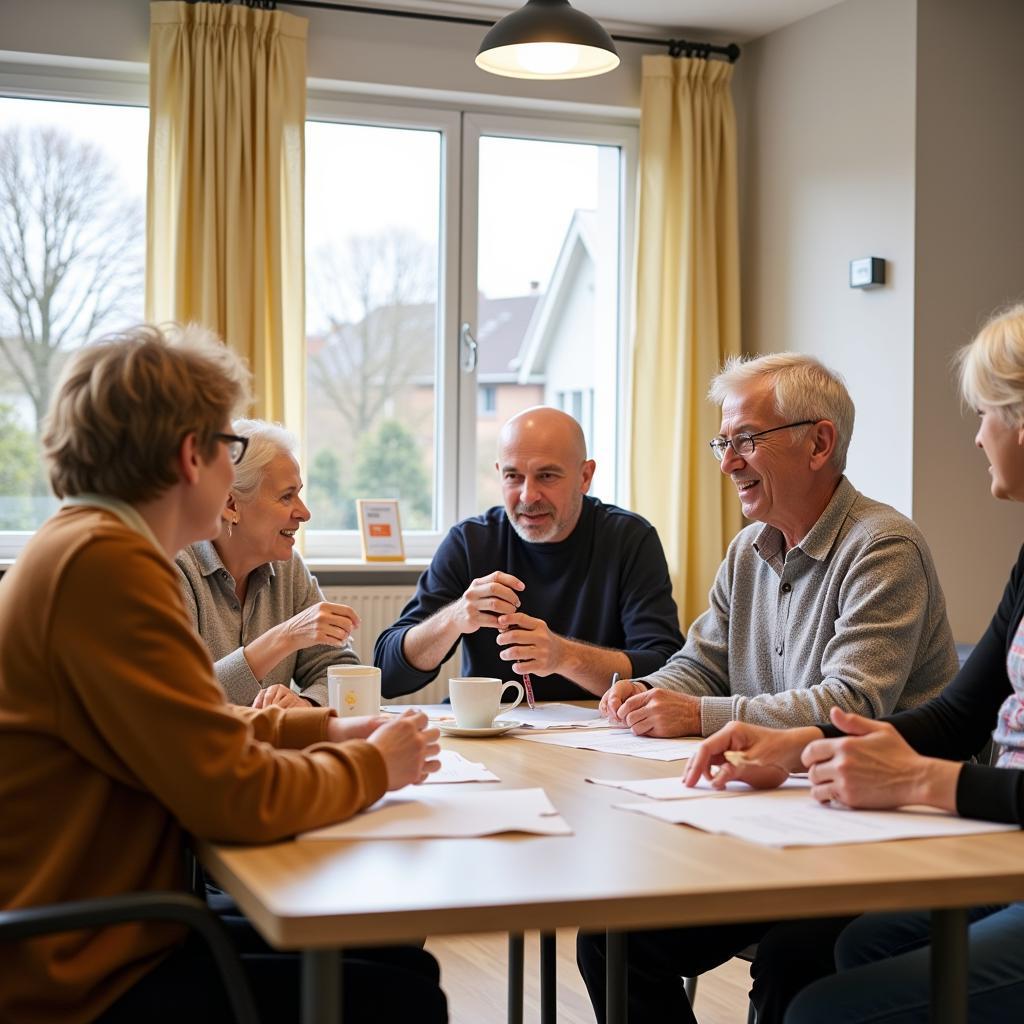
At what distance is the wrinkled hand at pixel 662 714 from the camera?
212cm

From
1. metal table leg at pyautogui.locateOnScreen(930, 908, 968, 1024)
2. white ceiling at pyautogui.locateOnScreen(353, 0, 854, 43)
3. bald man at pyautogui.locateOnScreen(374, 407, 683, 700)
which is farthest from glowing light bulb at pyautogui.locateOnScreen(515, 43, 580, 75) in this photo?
metal table leg at pyautogui.locateOnScreen(930, 908, 968, 1024)

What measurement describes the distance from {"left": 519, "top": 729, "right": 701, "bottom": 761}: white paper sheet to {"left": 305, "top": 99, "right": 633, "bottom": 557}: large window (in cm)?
260

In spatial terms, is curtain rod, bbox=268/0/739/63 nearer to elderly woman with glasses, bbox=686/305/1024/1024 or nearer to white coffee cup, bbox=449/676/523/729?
white coffee cup, bbox=449/676/523/729

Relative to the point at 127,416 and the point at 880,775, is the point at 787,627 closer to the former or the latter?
the point at 880,775

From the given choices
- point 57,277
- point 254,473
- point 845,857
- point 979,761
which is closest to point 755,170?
point 57,277

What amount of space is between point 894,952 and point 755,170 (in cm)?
376

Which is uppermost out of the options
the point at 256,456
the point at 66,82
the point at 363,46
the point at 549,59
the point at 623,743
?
the point at 363,46

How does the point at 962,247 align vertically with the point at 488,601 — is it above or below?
above

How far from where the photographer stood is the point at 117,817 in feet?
4.51

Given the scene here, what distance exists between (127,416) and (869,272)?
3367mm

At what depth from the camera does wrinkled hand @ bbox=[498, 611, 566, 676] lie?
2.42 m

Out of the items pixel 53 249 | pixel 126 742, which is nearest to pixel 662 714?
pixel 126 742

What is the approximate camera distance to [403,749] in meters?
1.58

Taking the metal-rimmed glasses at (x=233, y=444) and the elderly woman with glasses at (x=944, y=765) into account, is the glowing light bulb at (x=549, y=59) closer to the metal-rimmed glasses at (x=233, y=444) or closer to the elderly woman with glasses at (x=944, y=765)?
the elderly woman with glasses at (x=944, y=765)
